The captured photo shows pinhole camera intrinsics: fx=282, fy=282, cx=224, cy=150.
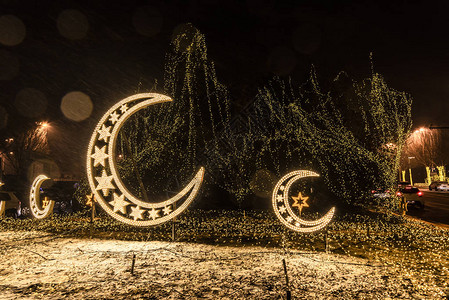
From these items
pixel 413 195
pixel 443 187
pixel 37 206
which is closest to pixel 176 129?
pixel 37 206

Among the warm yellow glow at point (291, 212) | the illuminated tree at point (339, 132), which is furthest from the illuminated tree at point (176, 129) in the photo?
the warm yellow glow at point (291, 212)

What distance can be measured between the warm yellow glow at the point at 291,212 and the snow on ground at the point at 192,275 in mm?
773

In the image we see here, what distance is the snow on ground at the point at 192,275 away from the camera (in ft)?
16.2

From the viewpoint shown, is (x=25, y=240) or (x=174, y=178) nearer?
(x=25, y=240)

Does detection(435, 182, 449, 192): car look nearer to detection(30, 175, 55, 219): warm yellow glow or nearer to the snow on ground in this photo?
the snow on ground

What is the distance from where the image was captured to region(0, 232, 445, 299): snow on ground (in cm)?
495

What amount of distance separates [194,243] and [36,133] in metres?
22.8

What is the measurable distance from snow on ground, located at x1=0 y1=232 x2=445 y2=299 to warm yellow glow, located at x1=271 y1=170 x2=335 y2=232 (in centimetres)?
77

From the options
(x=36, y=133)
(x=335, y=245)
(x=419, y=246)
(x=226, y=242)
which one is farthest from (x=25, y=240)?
(x=36, y=133)

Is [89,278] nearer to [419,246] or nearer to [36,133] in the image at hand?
[419,246]

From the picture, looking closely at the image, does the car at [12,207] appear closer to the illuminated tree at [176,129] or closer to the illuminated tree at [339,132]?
the illuminated tree at [176,129]

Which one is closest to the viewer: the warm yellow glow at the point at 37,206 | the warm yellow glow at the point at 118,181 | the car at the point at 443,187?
the warm yellow glow at the point at 118,181

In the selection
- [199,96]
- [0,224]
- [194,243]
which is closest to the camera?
[194,243]

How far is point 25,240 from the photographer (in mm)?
9516
